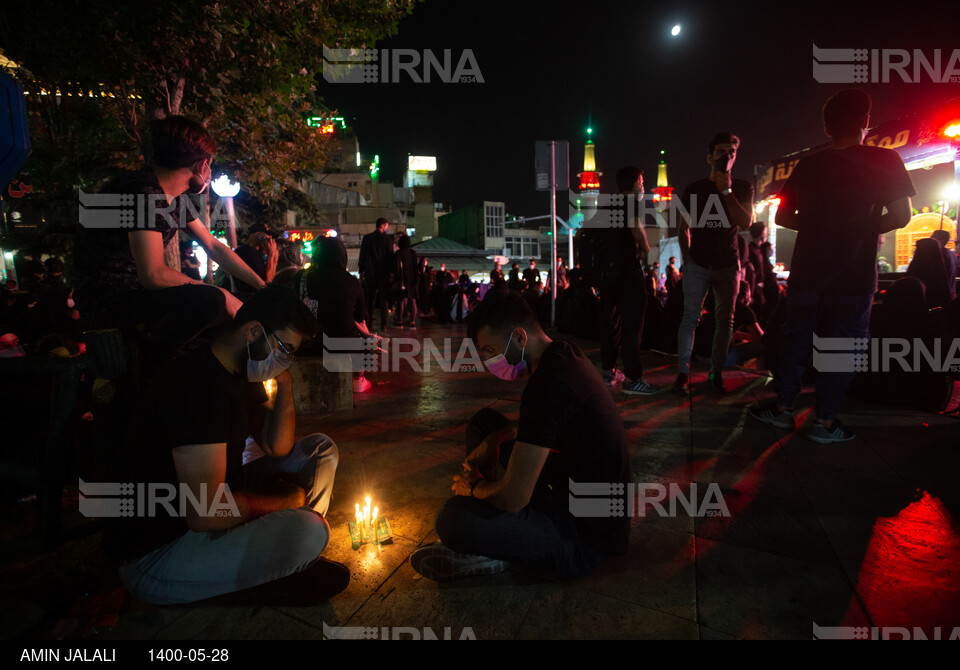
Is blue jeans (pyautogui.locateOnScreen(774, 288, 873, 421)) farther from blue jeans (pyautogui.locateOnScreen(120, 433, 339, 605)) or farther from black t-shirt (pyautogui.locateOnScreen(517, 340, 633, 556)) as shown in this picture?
blue jeans (pyautogui.locateOnScreen(120, 433, 339, 605))

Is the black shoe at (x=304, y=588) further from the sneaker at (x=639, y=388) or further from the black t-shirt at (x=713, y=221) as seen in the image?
the black t-shirt at (x=713, y=221)

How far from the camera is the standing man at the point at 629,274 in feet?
16.5

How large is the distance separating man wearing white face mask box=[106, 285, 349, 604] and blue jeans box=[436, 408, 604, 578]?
580mm

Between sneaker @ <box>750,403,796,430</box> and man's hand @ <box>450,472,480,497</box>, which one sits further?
sneaker @ <box>750,403,796,430</box>

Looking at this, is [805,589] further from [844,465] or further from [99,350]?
[99,350]

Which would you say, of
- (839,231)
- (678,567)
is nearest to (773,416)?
(839,231)

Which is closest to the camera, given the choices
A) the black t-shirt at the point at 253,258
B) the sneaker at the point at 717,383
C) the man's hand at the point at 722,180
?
the man's hand at the point at 722,180

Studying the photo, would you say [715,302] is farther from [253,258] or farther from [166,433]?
[253,258]

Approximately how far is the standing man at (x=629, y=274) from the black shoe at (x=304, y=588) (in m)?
3.85

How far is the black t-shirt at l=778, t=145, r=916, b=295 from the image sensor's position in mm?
3463

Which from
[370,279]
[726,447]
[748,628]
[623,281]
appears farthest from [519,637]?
[370,279]

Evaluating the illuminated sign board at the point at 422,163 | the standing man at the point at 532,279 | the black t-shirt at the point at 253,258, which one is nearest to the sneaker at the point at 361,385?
the black t-shirt at the point at 253,258

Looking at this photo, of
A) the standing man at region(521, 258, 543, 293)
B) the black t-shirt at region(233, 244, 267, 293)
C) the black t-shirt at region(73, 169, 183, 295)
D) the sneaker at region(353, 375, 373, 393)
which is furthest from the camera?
the standing man at region(521, 258, 543, 293)

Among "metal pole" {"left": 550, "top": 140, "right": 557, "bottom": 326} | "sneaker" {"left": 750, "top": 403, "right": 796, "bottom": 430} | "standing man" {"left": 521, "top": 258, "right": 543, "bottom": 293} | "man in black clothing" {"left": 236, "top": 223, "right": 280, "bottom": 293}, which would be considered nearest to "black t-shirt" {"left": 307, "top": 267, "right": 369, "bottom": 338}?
"man in black clothing" {"left": 236, "top": 223, "right": 280, "bottom": 293}
